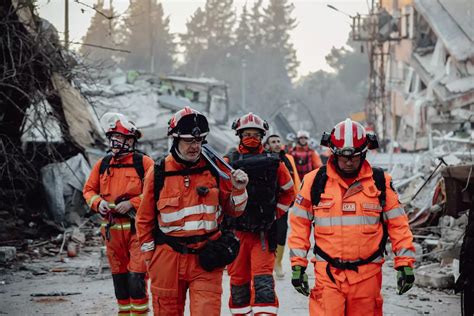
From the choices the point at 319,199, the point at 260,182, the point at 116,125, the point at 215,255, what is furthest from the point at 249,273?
the point at 319,199

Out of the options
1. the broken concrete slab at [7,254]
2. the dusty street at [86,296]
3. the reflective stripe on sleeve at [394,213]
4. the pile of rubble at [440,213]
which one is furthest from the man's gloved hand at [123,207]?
the broken concrete slab at [7,254]

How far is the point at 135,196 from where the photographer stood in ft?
24.8

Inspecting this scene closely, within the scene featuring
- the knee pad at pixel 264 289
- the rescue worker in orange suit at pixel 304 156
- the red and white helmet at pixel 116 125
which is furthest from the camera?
the rescue worker in orange suit at pixel 304 156

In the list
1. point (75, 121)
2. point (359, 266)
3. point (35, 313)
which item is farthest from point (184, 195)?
point (75, 121)

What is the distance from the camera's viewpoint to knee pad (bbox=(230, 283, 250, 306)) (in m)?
7.48

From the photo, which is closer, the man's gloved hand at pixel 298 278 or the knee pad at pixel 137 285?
the man's gloved hand at pixel 298 278

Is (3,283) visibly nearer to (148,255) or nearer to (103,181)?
(103,181)

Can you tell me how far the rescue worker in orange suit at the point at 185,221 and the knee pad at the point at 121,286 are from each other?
67.0 inches

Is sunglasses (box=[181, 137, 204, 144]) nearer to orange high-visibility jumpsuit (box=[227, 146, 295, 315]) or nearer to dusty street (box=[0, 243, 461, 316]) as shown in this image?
orange high-visibility jumpsuit (box=[227, 146, 295, 315])

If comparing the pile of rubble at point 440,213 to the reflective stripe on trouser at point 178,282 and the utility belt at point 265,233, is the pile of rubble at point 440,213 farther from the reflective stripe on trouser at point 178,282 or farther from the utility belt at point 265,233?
the reflective stripe on trouser at point 178,282

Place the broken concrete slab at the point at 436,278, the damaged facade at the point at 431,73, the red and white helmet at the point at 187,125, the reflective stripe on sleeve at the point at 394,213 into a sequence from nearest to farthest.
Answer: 1. the reflective stripe on sleeve at the point at 394,213
2. the red and white helmet at the point at 187,125
3. the broken concrete slab at the point at 436,278
4. the damaged facade at the point at 431,73

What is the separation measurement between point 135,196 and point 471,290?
3158 millimetres

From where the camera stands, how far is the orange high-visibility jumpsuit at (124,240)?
7.21m

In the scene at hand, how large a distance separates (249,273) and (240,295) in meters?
0.22
